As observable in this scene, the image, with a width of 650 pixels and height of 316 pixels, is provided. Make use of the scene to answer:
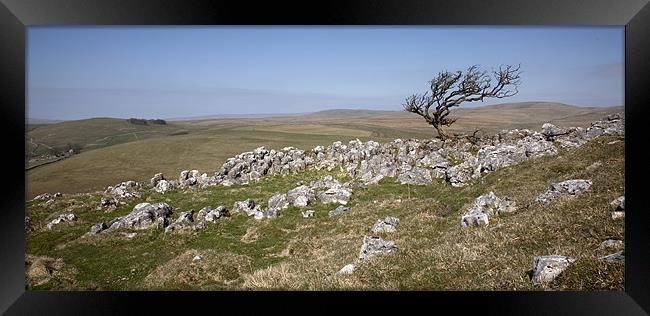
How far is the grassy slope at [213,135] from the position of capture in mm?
20516

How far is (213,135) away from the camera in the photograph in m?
32.6

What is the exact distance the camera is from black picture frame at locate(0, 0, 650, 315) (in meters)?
7.83

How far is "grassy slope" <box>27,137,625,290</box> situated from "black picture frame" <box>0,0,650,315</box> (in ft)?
1.43

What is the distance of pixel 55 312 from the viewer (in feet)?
26.8

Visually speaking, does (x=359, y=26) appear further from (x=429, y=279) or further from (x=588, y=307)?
(x=588, y=307)

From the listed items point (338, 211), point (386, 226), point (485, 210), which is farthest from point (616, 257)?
point (338, 211)

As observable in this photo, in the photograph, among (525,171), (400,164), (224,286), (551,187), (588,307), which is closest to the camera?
(588,307)

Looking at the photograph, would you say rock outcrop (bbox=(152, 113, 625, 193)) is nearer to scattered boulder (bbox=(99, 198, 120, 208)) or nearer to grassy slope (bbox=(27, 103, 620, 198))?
grassy slope (bbox=(27, 103, 620, 198))

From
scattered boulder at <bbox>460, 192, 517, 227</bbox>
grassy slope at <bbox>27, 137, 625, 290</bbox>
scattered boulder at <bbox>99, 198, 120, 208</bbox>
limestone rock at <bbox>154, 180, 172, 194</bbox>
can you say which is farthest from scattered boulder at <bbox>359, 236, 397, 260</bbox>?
limestone rock at <bbox>154, 180, 172, 194</bbox>

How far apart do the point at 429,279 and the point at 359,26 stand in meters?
5.59

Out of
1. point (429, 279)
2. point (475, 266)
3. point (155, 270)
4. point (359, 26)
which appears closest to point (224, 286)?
point (155, 270)

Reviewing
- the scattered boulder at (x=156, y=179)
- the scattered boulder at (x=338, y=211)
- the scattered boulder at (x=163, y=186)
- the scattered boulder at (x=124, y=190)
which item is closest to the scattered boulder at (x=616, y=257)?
the scattered boulder at (x=338, y=211)

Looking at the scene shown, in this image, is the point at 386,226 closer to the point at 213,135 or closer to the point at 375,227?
the point at 375,227

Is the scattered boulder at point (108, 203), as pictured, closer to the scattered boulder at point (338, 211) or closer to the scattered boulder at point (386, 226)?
the scattered boulder at point (338, 211)
